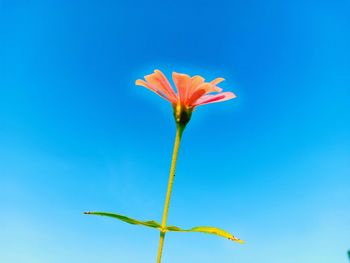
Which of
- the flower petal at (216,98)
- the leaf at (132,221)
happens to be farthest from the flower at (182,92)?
the leaf at (132,221)

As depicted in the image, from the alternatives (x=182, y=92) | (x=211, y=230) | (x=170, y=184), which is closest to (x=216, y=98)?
(x=182, y=92)

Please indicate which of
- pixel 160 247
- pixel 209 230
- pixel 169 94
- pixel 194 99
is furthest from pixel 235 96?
pixel 160 247

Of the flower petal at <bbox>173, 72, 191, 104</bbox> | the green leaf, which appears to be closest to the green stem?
the green leaf

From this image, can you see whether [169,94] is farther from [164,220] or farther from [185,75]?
[164,220]

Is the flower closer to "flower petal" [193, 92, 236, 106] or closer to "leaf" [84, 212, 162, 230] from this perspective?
"flower petal" [193, 92, 236, 106]

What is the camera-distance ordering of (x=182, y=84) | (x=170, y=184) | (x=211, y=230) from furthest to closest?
(x=182, y=84)
(x=170, y=184)
(x=211, y=230)

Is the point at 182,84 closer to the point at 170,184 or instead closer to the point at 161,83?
the point at 161,83

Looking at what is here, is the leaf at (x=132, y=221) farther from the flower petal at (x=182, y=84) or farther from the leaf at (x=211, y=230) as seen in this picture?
the flower petal at (x=182, y=84)
